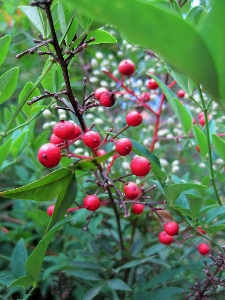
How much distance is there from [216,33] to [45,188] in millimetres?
368

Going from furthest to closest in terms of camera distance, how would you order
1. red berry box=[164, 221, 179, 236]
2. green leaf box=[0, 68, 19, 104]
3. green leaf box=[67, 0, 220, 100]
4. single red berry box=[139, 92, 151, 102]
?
single red berry box=[139, 92, 151, 102]
red berry box=[164, 221, 179, 236]
green leaf box=[0, 68, 19, 104]
green leaf box=[67, 0, 220, 100]

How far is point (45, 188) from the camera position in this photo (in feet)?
1.94

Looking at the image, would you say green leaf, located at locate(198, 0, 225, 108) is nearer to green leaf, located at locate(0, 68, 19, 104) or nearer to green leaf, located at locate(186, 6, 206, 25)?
green leaf, located at locate(186, 6, 206, 25)

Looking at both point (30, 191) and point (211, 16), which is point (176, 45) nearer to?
point (211, 16)

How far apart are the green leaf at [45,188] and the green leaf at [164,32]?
12.6 inches

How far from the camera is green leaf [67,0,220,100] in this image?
283 mm

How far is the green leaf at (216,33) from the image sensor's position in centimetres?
31

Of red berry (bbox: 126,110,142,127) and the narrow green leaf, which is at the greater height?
red berry (bbox: 126,110,142,127)

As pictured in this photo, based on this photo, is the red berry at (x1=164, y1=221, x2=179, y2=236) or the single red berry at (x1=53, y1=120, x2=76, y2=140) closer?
the single red berry at (x1=53, y1=120, x2=76, y2=140)

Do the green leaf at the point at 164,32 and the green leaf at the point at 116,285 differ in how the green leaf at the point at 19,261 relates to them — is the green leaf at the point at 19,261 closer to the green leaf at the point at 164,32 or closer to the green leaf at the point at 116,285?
the green leaf at the point at 116,285

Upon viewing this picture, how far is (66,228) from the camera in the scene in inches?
40.2

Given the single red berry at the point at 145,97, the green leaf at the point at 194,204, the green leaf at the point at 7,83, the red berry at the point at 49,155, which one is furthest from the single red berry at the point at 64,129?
A: the single red berry at the point at 145,97

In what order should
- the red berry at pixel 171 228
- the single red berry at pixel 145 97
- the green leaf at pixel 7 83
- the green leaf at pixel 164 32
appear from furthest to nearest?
the single red berry at pixel 145 97 → the red berry at pixel 171 228 → the green leaf at pixel 7 83 → the green leaf at pixel 164 32

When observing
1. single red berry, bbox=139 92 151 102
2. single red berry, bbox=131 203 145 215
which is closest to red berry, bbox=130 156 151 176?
single red berry, bbox=131 203 145 215
